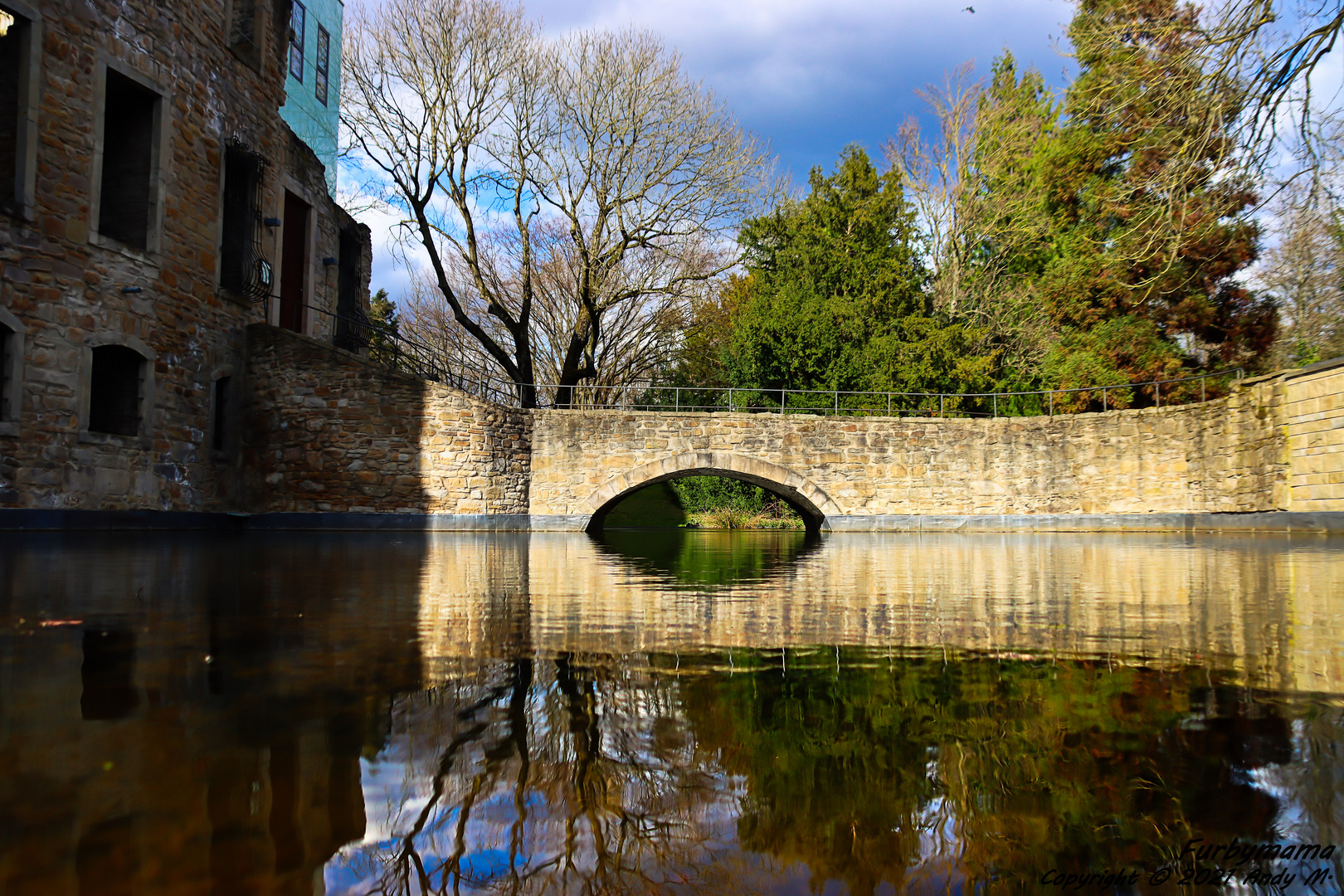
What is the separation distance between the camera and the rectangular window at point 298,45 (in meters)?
19.9

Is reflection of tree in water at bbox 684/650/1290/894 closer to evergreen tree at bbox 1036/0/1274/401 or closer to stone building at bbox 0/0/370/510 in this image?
evergreen tree at bbox 1036/0/1274/401

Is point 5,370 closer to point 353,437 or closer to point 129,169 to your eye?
point 129,169

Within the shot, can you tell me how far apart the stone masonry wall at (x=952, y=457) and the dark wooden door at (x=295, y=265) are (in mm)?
5170

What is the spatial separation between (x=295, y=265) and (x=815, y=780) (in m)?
17.5

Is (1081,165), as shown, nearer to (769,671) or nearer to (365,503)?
(365,503)

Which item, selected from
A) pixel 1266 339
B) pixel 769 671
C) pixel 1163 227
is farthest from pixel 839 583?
pixel 1266 339

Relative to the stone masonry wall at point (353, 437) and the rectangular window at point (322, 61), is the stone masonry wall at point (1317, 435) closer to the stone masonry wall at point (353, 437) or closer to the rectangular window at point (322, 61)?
the stone masonry wall at point (353, 437)

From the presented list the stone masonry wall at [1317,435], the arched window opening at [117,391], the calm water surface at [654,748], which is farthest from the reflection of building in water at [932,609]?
the stone masonry wall at [1317,435]

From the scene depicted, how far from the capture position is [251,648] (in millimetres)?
2824

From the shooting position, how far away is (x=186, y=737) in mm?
1720

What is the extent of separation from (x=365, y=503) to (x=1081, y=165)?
1887cm

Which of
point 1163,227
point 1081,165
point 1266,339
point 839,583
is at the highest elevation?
point 1081,165

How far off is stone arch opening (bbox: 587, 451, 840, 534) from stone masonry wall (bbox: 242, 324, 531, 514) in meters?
2.62

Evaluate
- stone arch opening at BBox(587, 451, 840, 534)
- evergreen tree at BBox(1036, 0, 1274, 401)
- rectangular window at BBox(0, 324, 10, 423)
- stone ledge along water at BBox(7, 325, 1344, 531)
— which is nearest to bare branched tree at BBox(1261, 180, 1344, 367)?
evergreen tree at BBox(1036, 0, 1274, 401)
